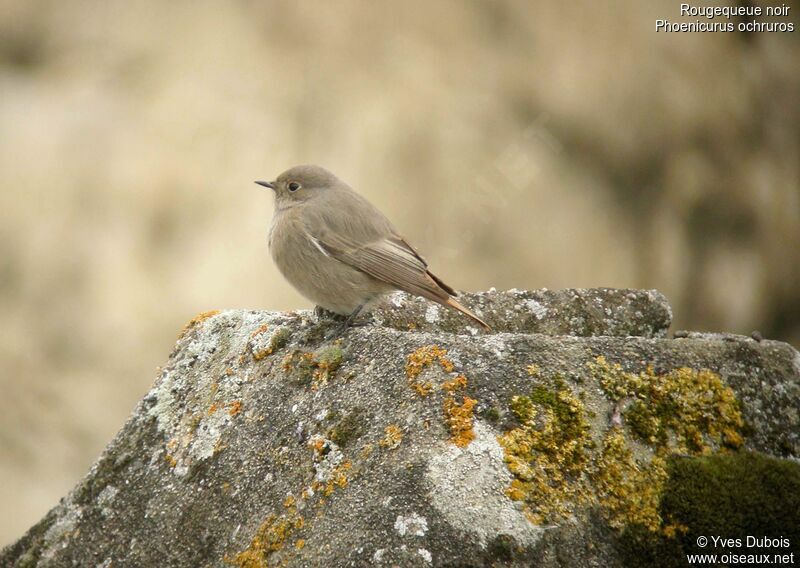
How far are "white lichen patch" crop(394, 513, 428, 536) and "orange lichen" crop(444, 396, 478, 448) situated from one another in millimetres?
280

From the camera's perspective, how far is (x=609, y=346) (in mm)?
3080

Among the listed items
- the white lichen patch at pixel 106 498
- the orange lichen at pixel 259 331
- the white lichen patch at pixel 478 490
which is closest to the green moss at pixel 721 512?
the white lichen patch at pixel 478 490

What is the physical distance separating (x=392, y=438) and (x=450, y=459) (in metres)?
0.25

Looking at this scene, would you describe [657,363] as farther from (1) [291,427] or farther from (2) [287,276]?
(2) [287,276]

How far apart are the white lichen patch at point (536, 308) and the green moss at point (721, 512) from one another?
1.57 meters

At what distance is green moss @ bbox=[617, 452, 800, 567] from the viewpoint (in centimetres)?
264

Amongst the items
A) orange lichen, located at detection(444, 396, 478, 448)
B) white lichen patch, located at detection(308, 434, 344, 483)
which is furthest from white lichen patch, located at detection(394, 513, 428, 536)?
white lichen patch, located at detection(308, 434, 344, 483)

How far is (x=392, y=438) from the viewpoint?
292 cm

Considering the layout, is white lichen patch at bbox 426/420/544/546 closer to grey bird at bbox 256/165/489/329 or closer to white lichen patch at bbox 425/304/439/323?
grey bird at bbox 256/165/489/329

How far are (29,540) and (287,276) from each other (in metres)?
1.77

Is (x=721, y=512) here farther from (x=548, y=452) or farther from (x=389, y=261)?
(x=389, y=261)

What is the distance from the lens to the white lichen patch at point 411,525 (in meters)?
2.63

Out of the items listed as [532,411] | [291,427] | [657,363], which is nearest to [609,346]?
[657,363]

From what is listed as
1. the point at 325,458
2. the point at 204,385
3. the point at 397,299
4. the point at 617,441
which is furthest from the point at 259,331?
the point at 617,441
